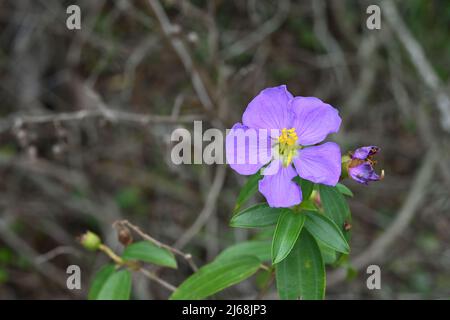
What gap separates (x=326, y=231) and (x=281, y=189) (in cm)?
17

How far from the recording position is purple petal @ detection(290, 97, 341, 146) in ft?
5.00

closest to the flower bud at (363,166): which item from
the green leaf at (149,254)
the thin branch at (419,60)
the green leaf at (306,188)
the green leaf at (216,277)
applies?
the green leaf at (306,188)

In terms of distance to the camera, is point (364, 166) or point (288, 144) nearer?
point (364, 166)

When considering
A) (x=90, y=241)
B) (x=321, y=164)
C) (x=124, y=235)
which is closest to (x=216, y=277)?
(x=124, y=235)

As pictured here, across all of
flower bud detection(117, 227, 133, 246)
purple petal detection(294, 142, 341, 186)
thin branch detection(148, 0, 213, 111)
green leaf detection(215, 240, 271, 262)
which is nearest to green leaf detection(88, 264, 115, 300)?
flower bud detection(117, 227, 133, 246)

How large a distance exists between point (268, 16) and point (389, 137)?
3.78 feet

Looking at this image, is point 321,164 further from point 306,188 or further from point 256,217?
point 256,217

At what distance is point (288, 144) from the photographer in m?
1.65

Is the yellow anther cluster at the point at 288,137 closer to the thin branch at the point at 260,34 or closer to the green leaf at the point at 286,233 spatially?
the green leaf at the point at 286,233

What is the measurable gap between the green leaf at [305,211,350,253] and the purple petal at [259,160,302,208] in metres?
0.09

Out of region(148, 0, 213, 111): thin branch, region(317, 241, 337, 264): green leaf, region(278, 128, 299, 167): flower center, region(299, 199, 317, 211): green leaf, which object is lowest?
region(317, 241, 337, 264): green leaf

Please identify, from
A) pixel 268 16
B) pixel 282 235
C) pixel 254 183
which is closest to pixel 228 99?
pixel 268 16

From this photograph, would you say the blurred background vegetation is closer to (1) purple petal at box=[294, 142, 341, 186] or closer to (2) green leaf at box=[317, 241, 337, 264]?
(2) green leaf at box=[317, 241, 337, 264]

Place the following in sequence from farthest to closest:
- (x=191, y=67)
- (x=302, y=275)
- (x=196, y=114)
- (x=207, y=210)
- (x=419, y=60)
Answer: (x=419, y=60) < (x=196, y=114) < (x=191, y=67) < (x=207, y=210) < (x=302, y=275)
